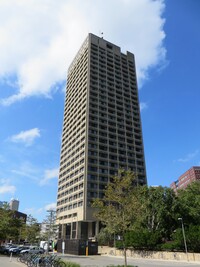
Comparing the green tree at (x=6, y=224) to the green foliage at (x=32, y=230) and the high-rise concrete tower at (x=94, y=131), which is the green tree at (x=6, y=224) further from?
the high-rise concrete tower at (x=94, y=131)

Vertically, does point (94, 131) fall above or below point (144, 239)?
above

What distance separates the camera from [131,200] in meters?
21.5

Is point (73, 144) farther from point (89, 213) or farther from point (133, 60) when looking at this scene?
point (133, 60)

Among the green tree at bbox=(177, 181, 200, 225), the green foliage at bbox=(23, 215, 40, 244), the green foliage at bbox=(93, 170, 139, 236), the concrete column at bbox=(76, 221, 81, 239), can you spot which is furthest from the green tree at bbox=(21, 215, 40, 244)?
the green foliage at bbox=(93, 170, 139, 236)

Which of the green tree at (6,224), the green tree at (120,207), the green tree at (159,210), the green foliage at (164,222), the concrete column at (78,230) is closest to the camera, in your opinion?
the green tree at (120,207)

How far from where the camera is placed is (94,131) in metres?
95.6

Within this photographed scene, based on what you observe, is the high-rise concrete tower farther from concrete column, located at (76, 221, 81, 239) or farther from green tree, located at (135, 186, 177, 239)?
green tree, located at (135, 186, 177, 239)

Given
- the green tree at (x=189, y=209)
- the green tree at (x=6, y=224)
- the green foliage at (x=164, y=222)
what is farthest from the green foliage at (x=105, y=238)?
the green tree at (x=6, y=224)

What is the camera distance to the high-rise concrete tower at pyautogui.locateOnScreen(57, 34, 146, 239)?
8650 cm

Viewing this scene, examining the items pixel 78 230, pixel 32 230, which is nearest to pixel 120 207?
pixel 32 230

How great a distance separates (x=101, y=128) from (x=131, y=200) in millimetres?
77294

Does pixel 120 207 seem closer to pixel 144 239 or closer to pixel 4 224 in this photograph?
pixel 144 239

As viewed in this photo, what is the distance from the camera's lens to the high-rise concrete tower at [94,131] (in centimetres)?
8650

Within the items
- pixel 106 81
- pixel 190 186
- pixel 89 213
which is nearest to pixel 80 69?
pixel 106 81
